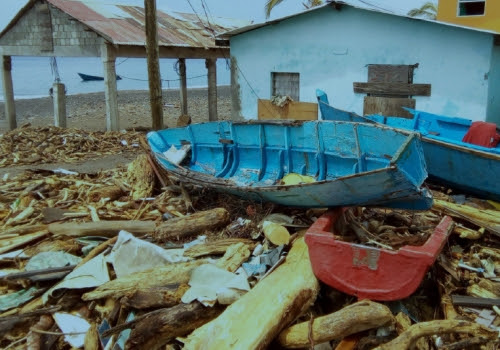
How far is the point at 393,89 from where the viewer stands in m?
14.1

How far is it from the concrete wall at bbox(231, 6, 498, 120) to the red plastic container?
8.76m

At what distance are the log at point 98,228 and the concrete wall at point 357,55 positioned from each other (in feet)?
31.7

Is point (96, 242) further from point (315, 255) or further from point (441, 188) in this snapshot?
point (441, 188)

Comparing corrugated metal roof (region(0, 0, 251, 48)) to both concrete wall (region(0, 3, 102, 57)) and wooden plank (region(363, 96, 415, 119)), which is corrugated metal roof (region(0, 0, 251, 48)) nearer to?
concrete wall (region(0, 3, 102, 57))

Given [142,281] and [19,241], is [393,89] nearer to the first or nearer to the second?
[142,281]

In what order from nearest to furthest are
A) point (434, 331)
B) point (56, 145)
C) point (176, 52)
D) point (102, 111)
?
point (434, 331)
point (56, 145)
point (176, 52)
point (102, 111)

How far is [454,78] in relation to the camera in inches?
520

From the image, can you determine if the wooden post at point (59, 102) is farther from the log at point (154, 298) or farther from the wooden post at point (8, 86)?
the log at point (154, 298)

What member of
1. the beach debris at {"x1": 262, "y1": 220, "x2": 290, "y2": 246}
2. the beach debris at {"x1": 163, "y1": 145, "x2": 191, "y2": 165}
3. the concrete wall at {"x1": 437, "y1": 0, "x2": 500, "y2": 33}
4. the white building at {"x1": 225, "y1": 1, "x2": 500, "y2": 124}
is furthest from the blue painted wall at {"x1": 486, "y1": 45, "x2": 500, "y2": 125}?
the beach debris at {"x1": 262, "y1": 220, "x2": 290, "y2": 246}

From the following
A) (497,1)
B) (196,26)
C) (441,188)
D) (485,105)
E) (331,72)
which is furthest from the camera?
(196,26)

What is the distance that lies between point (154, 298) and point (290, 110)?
11.1 m

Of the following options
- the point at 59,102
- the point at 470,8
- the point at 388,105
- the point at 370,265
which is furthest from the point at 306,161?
the point at 59,102

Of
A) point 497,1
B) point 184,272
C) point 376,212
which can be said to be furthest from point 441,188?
point 497,1

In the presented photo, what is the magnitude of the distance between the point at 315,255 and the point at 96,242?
3.39 metres
